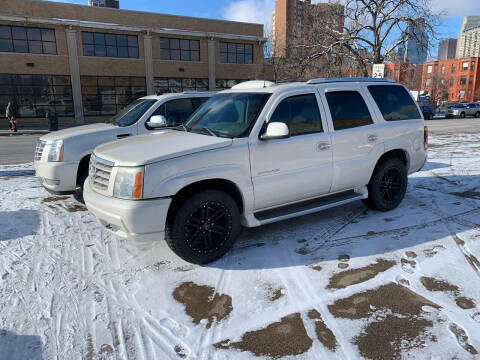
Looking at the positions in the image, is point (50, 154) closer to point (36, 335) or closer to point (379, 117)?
point (36, 335)

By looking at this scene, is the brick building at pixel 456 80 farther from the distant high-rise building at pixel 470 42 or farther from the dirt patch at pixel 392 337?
the dirt patch at pixel 392 337

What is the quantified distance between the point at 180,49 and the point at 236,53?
5.65 metres

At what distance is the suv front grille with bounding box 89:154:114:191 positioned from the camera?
12.7ft

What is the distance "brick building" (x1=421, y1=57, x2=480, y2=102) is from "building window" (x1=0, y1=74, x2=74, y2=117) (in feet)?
249

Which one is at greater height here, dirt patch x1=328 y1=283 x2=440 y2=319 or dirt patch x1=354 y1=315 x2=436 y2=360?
dirt patch x1=328 y1=283 x2=440 y2=319

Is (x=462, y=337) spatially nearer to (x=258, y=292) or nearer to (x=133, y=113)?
(x=258, y=292)

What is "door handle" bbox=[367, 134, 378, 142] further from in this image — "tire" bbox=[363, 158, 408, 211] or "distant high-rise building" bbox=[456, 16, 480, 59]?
"distant high-rise building" bbox=[456, 16, 480, 59]

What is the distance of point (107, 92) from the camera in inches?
1192

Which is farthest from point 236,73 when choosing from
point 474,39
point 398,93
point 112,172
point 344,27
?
point 474,39

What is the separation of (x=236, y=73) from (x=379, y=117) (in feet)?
104

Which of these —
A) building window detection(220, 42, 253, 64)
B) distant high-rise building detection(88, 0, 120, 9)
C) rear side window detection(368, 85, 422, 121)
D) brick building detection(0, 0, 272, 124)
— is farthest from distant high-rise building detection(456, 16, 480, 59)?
rear side window detection(368, 85, 422, 121)

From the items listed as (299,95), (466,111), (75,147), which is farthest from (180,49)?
(299,95)

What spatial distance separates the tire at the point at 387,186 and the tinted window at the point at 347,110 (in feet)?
2.52

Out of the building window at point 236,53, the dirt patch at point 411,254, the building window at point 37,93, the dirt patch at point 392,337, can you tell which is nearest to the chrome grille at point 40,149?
the dirt patch at point 392,337
